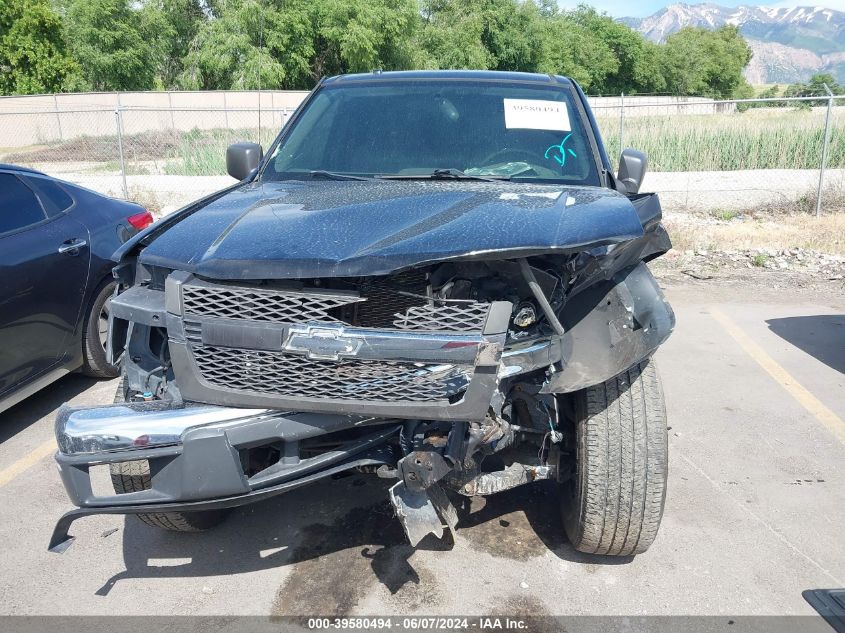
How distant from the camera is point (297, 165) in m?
3.84

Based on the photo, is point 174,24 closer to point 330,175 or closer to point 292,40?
point 292,40

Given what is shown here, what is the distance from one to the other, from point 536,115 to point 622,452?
1.90 meters

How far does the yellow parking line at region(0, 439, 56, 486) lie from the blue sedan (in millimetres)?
312

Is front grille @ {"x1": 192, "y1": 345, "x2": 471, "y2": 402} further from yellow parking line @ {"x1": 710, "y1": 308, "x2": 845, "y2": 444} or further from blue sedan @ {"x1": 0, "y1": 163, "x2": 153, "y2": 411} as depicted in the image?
yellow parking line @ {"x1": 710, "y1": 308, "x2": 845, "y2": 444}

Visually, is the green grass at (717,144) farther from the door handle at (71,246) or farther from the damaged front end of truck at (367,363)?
the damaged front end of truck at (367,363)

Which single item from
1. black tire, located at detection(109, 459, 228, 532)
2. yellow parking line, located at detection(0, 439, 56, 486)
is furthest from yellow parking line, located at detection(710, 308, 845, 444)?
yellow parking line, located at detection(0, 439, 56, 486)

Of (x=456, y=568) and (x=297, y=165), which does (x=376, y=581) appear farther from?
(x=297, y=165)

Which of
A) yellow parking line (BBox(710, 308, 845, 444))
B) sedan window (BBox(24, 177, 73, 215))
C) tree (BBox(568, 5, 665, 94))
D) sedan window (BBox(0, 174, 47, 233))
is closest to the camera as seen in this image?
sedan window (BBox(0, 174, 47, 233))

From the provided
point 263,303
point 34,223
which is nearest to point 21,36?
point 34,223

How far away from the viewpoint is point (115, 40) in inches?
1567

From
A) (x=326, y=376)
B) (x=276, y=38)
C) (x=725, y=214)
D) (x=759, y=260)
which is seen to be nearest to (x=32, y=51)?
(x=276, y=38)

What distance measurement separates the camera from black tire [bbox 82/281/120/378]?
16.0 feet

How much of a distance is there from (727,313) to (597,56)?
63696 millimetres

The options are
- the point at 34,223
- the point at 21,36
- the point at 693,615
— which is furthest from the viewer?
the point at 21,36
